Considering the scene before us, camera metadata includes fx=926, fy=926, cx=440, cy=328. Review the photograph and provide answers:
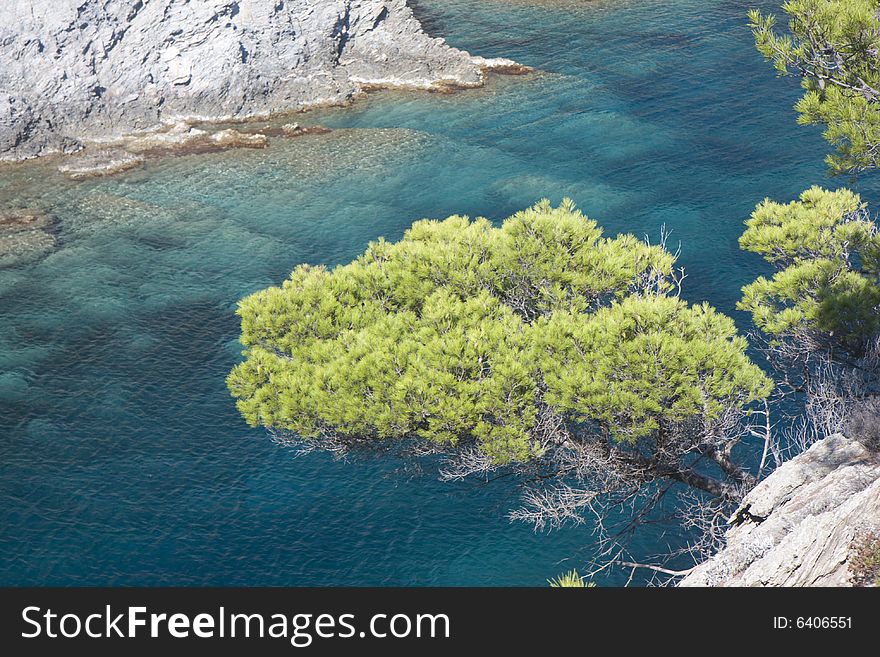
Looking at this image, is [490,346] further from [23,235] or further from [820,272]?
[23,235]

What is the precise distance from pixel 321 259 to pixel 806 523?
41048mm

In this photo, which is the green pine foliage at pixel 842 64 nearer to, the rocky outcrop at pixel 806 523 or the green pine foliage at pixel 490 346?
the green pine foliage at pixel 490 346

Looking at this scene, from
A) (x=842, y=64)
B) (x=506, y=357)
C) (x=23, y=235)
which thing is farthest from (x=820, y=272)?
(x=23, y=235)

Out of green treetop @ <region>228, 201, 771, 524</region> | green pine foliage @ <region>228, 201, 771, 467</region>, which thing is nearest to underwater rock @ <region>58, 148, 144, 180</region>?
green pine foliage @ <region>228, 201, 771, 467</region>

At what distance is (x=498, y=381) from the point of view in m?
31.0

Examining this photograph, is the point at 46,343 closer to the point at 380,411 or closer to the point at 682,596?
the point at 380,411

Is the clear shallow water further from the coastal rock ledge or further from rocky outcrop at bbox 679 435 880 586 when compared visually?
rocky outcrop at bbox 679 435 880 586

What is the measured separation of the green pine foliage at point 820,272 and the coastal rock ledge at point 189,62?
5212 centimetres

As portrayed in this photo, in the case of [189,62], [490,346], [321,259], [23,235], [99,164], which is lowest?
[321,259]

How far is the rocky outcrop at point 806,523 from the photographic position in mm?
23234

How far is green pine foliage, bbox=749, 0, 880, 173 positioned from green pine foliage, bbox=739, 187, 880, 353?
6.94 meters

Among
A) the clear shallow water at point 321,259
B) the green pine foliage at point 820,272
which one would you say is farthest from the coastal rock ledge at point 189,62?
the green pine foliage at point 820,272

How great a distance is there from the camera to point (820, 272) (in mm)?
34688

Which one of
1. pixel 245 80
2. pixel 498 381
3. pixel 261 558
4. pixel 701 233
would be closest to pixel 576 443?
pixel 498 381
